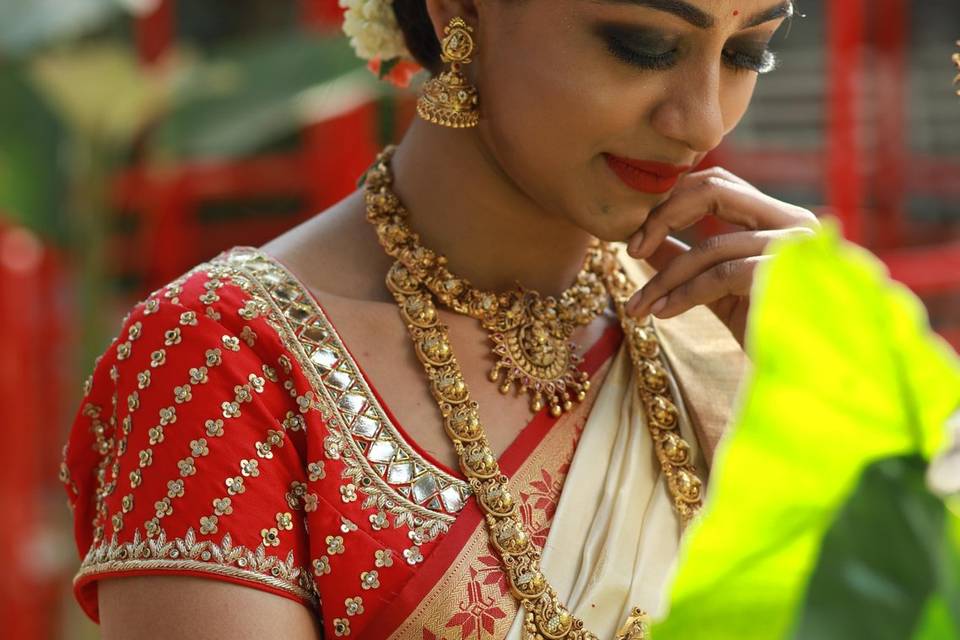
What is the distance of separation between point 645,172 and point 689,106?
0.09m

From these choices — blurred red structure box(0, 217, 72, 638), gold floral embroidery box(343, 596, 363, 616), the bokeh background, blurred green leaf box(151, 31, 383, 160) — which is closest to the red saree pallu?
gold floral embroidery box(343, 596, 363, 616)

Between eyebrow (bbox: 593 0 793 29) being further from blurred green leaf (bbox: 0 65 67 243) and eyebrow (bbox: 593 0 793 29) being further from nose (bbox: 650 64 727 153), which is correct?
blurred green leaf (bbox: 0 65 67 243)

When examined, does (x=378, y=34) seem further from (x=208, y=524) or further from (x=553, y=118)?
(x=208, y=524)

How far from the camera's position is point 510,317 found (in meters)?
1.43

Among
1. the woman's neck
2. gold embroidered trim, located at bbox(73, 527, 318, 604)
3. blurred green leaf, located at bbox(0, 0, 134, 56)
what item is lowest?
gold embroidered trim, located at bbox(73, 527, 318, 604)

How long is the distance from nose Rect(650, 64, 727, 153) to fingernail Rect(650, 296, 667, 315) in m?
0.20

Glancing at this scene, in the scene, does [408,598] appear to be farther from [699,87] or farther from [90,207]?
[90,207]

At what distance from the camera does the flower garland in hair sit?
147 centimetres

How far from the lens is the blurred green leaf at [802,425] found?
1.48ft

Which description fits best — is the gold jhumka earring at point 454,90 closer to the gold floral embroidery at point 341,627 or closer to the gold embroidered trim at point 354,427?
the gold embroidered trim at point 354,427

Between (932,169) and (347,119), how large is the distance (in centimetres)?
298

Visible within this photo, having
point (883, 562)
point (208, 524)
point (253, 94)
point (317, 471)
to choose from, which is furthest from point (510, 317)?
point (253, 94)

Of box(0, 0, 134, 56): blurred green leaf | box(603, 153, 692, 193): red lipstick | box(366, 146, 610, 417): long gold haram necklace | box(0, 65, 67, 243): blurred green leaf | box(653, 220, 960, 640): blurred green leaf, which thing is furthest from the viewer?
box(0, 65, 67, 243): blurred green leaf

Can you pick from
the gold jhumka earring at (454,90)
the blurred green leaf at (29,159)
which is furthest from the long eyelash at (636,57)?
the blurred green leaf at (29,159)
